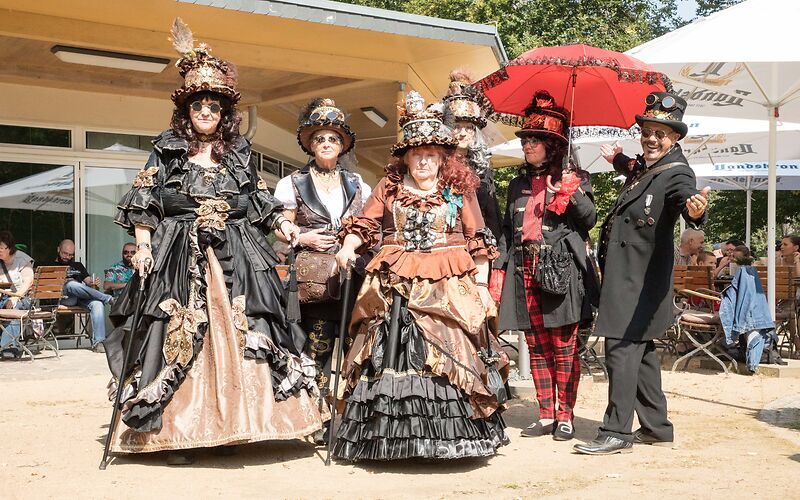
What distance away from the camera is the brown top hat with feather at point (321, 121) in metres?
5.80

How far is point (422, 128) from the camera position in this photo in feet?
17.4

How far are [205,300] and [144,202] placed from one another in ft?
2.25

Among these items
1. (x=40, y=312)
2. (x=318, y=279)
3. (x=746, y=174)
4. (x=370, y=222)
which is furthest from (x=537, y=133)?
(x=746, y=174)

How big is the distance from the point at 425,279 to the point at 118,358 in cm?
192

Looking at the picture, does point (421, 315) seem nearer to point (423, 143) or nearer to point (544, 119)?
point (423, 143)

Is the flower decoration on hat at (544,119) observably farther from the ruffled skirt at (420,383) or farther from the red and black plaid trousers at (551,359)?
the ruffled skirt at (420,383)

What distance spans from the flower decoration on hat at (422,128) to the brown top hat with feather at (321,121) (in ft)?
1.78

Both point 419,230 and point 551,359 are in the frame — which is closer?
point 419,230

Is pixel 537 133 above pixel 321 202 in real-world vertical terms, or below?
above

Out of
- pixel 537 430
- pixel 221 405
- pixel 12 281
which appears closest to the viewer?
pixel 221 405

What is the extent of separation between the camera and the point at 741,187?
1941 cm

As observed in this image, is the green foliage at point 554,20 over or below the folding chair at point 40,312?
over

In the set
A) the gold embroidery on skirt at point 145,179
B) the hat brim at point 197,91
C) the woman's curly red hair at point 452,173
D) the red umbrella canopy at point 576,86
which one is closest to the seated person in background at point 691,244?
the red umbrella canopy at point 576,86

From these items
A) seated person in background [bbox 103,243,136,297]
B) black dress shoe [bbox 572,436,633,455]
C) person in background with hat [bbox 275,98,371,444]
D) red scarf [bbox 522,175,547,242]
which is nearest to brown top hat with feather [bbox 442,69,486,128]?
red scarf [bbox 522,175,547,242]
